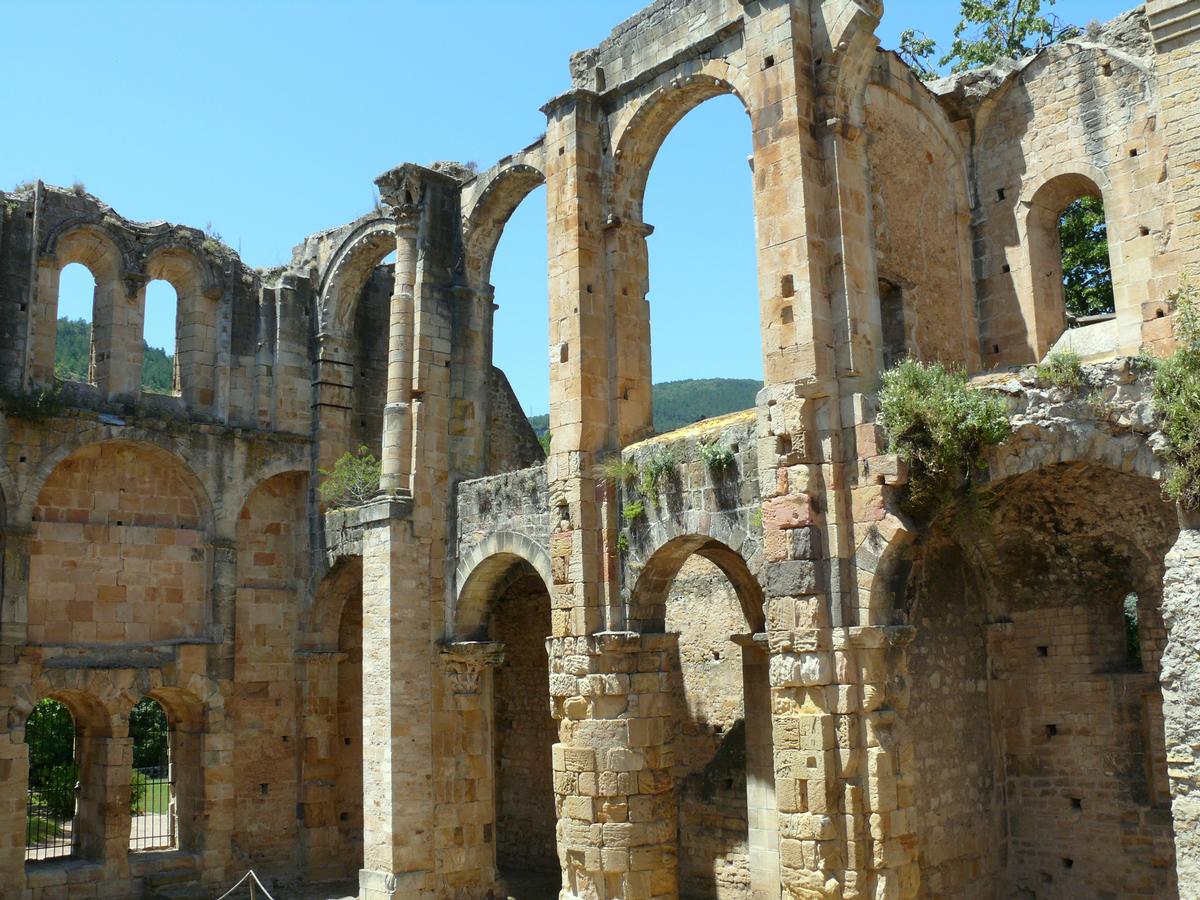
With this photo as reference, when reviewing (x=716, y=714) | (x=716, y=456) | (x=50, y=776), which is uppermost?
(x=716, y=456)

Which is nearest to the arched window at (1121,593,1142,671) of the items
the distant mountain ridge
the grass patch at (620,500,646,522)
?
the grass patch at (620,500,646,522)

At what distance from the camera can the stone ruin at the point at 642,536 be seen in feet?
36.3

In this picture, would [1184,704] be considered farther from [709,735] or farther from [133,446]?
[133,446]

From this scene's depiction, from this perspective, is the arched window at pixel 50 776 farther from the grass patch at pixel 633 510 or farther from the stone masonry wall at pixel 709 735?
the grass patch at pixel 633 510

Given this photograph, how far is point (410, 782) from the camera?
586 inches

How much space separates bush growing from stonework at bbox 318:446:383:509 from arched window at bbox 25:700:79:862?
6174 millimetres

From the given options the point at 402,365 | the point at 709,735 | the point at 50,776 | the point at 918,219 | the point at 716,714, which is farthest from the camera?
the point at 50,776

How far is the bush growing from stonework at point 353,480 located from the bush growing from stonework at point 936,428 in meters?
8.00

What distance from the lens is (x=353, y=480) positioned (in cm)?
1700

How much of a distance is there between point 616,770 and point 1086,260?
11.4 meters

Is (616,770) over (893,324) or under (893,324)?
under

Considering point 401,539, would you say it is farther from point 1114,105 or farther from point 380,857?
point 1114,105

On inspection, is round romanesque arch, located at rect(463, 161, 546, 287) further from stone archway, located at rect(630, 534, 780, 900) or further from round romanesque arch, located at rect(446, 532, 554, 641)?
stone archway, located at rect(630, 534, 780, 900)

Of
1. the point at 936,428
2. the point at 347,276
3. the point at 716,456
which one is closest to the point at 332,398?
the point at 347,276
